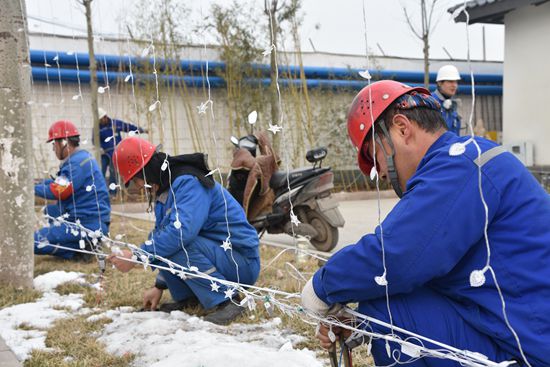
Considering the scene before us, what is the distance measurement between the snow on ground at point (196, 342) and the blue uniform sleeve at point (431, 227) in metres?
1.20

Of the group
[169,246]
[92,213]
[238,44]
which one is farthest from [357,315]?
[238,44]

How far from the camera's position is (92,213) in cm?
555

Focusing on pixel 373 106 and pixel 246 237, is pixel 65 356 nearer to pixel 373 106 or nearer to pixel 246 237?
pixel 246 237

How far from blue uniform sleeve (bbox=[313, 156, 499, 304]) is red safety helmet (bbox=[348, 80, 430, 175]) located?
29 centimetres

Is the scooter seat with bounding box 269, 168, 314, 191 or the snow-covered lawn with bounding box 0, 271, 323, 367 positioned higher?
the scooter seat with bounding box 269, 168, 314, 191

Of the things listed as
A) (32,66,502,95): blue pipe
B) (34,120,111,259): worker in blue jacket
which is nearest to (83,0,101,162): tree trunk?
(32,66,502,95): blue pipe

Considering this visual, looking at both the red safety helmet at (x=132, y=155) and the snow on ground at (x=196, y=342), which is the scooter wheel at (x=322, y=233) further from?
the red safety helmet at (x=132, y=155)

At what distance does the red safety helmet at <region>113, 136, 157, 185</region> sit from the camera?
3.58 metres

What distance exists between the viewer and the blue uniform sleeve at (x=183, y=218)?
3.41 metres

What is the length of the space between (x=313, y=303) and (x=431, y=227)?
0.55 meters

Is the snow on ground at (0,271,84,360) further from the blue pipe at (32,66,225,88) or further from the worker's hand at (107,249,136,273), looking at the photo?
the blue pipe at (32,66,225,88)

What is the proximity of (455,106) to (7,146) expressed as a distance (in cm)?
466

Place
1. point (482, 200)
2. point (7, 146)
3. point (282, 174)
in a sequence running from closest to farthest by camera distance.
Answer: point (482, 200) < point (7, 146) < point (282, 174)

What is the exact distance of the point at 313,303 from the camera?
6.44ft
